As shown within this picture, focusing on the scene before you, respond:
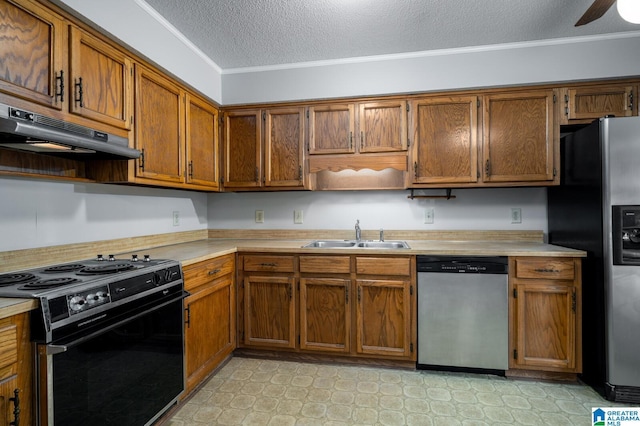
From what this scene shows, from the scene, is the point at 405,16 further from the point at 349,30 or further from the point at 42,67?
the point at 42,67

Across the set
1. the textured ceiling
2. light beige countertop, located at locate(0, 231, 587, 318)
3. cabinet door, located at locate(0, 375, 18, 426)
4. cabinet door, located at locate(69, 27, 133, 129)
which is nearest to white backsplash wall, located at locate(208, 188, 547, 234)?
light beige countertop, located at locate(0, 231, 587, 318)

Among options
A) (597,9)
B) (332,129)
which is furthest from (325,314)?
(597,9)

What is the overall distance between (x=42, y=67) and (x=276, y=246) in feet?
5.76

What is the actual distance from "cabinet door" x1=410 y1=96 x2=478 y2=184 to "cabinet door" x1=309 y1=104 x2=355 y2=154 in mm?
520

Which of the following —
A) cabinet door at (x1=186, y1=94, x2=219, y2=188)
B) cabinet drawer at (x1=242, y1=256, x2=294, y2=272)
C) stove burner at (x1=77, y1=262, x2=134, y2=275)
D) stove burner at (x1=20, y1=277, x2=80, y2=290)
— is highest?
cabinet door at (x1=186, y1=94, x2=219, y2=188)

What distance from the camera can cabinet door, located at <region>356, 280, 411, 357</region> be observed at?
2.47 metres

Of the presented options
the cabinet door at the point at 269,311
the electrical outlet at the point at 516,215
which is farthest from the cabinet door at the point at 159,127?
the electrical outlet at the point at 516,215

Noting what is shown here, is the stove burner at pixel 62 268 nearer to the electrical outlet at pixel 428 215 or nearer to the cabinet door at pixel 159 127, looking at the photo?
the cabinet door at pixel 159 127

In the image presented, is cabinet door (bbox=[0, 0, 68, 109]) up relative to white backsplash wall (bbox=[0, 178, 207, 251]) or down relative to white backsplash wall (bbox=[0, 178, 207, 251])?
up

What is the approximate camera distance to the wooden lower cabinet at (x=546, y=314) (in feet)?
7.54

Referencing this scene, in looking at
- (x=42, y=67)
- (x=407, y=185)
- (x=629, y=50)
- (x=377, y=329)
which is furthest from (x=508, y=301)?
(x=42, y=67)

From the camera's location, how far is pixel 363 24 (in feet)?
7.61

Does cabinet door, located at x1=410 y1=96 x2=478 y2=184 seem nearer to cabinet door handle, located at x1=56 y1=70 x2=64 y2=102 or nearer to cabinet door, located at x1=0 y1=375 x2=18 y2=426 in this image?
cabinet door handle, located at x1=56 y1=70 x2=64 y2=102

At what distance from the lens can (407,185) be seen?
109 inches
